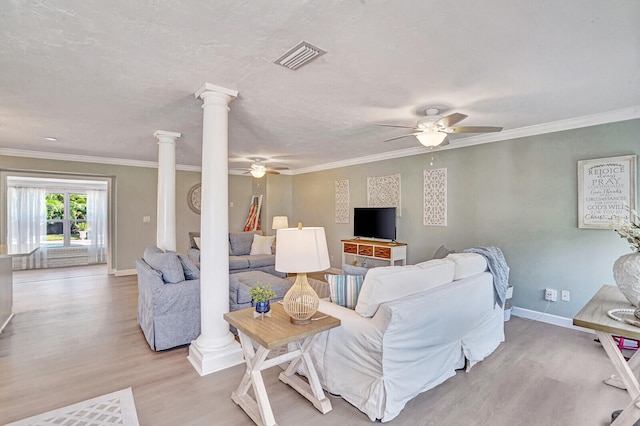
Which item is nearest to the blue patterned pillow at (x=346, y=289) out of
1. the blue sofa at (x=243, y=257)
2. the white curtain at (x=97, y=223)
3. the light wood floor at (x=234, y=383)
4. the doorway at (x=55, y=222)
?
the light wood floor at (x=234, y=383)

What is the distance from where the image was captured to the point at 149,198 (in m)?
6.89

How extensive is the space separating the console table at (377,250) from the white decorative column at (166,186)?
3.18 meters

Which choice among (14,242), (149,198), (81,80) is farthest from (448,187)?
(14,242)

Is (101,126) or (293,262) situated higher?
(101,126)

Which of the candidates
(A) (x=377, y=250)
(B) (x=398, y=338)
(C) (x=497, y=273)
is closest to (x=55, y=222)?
(A) (x=377, y=250)

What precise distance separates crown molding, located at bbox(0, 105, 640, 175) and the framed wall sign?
439mm

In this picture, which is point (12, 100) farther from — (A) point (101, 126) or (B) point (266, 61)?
(B) point (266, 61)

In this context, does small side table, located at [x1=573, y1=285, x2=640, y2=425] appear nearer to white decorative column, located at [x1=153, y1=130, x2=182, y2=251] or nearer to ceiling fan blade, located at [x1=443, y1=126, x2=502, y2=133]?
ceiling fan blade, located at [x1=443, y1=126, x2=502, y2=133]

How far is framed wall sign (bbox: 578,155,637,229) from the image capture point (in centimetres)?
335

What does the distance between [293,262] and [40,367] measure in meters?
2.56

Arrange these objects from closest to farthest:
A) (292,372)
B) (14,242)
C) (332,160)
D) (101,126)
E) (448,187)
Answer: (292,372)
(101,126)
(448,187)
(332,160)
(14,242)

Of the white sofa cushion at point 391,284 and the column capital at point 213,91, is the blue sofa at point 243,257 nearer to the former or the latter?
the column capital at point 213,91

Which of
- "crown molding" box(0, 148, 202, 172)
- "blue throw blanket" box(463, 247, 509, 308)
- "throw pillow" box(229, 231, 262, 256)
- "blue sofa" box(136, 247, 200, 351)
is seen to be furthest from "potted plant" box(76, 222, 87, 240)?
"blue throw blanket" box(463, 247, 509, 308)

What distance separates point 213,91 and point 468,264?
2.68 m
